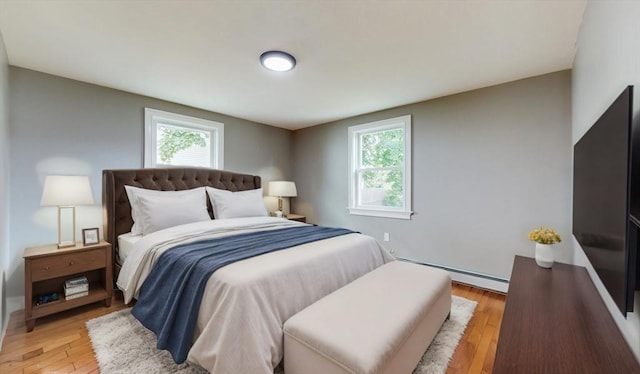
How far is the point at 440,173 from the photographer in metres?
3.16

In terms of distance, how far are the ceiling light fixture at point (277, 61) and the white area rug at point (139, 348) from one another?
7.35 ft

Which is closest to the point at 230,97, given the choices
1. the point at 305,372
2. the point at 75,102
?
the point at 75,102

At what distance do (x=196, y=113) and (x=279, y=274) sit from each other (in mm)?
2911

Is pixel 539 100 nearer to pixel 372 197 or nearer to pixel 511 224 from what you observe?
pixel 511 224

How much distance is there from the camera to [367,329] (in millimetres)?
1254

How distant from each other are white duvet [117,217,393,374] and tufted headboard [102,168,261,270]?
708mm

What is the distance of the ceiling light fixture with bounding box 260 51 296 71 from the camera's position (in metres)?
2.07

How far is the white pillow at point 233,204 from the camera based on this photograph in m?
3.14

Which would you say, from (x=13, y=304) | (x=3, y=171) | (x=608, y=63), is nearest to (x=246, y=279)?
(x=608, y=63)

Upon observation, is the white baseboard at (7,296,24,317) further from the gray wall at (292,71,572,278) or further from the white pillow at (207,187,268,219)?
the gray wall at (292,71,572,278)

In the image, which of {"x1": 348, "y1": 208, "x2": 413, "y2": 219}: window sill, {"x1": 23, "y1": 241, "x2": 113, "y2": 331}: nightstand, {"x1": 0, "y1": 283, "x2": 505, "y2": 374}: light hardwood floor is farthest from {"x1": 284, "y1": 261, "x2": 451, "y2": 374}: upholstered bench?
{"x1": 23, "y1": 241, "x2": 113, "y2": 331}: nightstand

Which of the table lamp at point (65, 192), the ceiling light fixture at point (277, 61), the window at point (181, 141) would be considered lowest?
the table lamp at point (65, 192)

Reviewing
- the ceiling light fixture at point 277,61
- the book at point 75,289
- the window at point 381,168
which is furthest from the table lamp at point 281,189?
the book at point 75,289

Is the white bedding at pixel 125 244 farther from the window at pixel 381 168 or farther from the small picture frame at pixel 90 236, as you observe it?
the window at pixel 381 168
